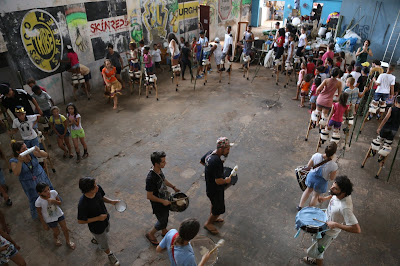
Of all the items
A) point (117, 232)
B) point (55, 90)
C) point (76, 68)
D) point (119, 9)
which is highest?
point (119, 9)

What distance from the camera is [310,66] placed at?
30.8 feet

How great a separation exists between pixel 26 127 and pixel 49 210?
2345mm

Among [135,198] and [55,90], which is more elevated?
[55,90]

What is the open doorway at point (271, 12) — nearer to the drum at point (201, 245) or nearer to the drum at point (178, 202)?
the drum at point (178, 202)

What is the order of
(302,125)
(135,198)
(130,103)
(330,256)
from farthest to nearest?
(130,103), (302,125), (135,198), (330,256)

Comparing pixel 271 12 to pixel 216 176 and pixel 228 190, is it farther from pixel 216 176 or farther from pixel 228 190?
pixel 216 176

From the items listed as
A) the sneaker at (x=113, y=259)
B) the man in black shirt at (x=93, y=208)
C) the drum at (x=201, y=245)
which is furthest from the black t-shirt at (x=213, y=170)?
the sneaker at (x=113, y=259)

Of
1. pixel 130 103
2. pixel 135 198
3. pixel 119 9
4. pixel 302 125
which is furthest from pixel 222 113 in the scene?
pixel 119 9

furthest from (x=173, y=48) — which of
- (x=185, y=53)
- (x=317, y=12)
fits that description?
(x=317, y=12)

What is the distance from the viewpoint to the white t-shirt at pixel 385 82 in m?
7.87

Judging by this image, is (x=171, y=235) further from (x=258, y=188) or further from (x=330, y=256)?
(x=258, y=188)

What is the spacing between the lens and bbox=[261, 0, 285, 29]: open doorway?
2639cm

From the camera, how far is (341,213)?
3.50 meters

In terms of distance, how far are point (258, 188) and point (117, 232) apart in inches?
114
